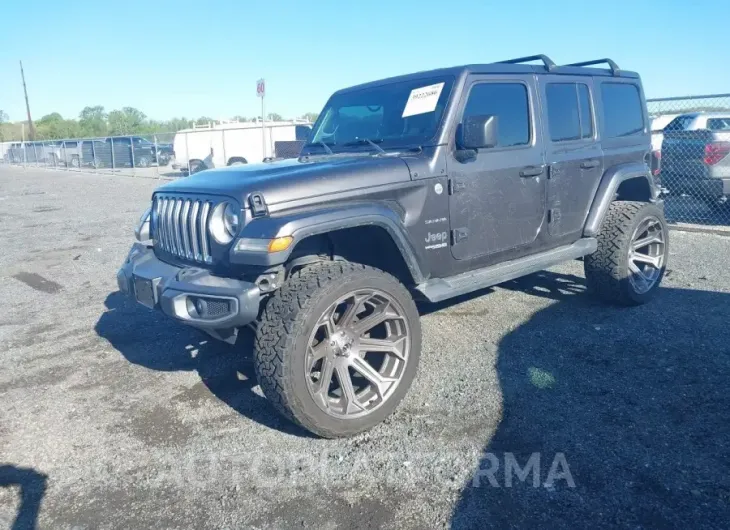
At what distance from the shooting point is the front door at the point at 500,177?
4.09 metres

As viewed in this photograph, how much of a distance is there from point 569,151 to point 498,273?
1297 mm

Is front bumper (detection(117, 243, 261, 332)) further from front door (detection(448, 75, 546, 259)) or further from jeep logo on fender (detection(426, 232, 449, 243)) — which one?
front door (detection(448, 75, 546, 259))

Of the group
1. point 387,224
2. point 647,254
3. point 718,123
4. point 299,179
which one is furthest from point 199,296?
point 718,123

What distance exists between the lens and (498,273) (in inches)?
172

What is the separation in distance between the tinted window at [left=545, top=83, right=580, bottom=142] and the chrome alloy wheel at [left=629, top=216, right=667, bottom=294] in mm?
1177

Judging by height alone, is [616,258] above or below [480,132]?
below

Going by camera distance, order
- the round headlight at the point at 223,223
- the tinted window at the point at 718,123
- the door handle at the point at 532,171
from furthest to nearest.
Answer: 1. the tinted window at the point at 718,123
2. the door handle at the point at 532,171
3. the round headlight at the point at 223,223

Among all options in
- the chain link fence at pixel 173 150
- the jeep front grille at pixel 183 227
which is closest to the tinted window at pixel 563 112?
the jeep front grille at pixel 183 227

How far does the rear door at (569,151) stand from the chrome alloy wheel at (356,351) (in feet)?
6.21

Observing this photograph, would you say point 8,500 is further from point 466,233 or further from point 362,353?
point 466,233

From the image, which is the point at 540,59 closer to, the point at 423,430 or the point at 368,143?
the point at 368,143

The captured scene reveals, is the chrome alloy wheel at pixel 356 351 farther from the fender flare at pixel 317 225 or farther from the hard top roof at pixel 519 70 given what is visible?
the hard top roof at pixel 519 70

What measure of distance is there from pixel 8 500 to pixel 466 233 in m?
3.06

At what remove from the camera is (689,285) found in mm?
6148
